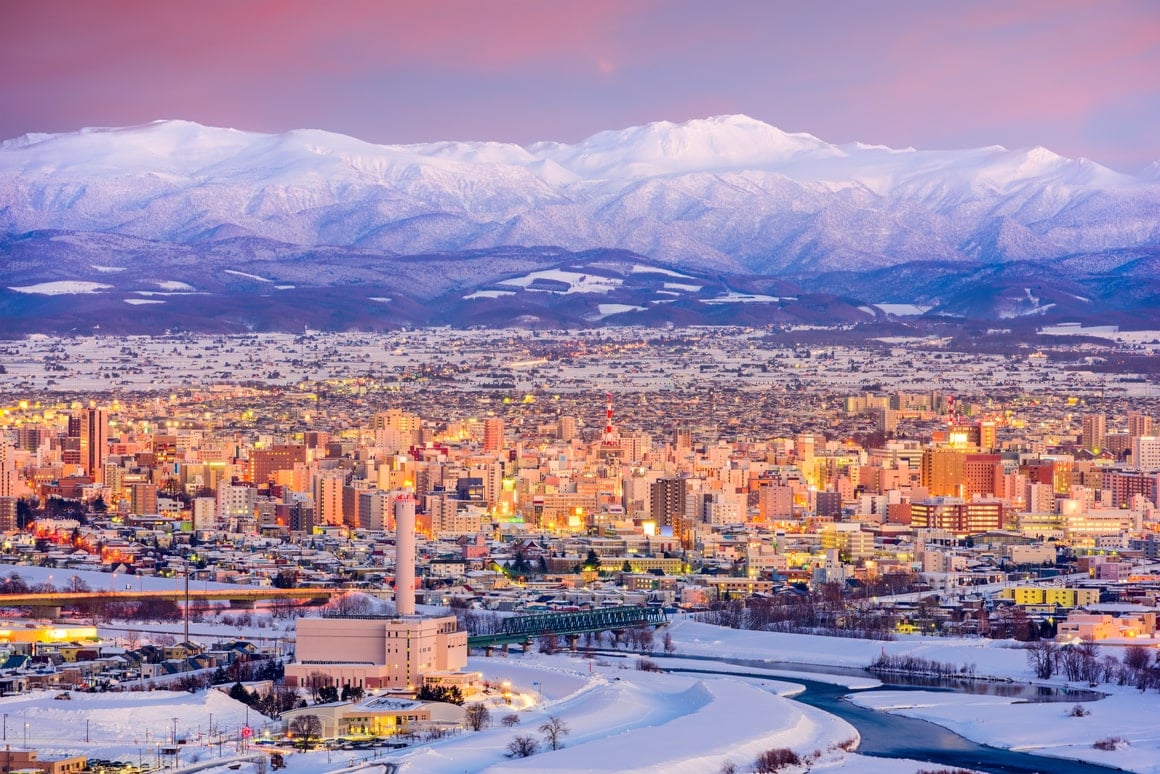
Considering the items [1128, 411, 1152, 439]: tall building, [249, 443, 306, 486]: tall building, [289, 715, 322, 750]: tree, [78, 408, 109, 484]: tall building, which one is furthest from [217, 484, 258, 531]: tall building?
[289, 715, 322, 750]: tree

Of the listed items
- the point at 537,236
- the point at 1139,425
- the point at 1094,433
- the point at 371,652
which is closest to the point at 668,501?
the point at 1094,433

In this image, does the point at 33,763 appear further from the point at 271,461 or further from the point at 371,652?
the point at 271,461

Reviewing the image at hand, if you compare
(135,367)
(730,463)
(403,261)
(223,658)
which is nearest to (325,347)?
(135,367)

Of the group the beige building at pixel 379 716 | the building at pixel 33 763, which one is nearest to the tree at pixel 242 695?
the beige building at pixel 379 716

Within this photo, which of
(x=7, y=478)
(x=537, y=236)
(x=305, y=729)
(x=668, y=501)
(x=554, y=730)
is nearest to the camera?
(x=305, y=729)

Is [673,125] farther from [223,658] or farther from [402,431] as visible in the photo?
[223,658]

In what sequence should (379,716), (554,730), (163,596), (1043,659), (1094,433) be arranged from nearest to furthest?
(554,730) < (379,716) < (1043,659) < (163,596) < (1094,433)
